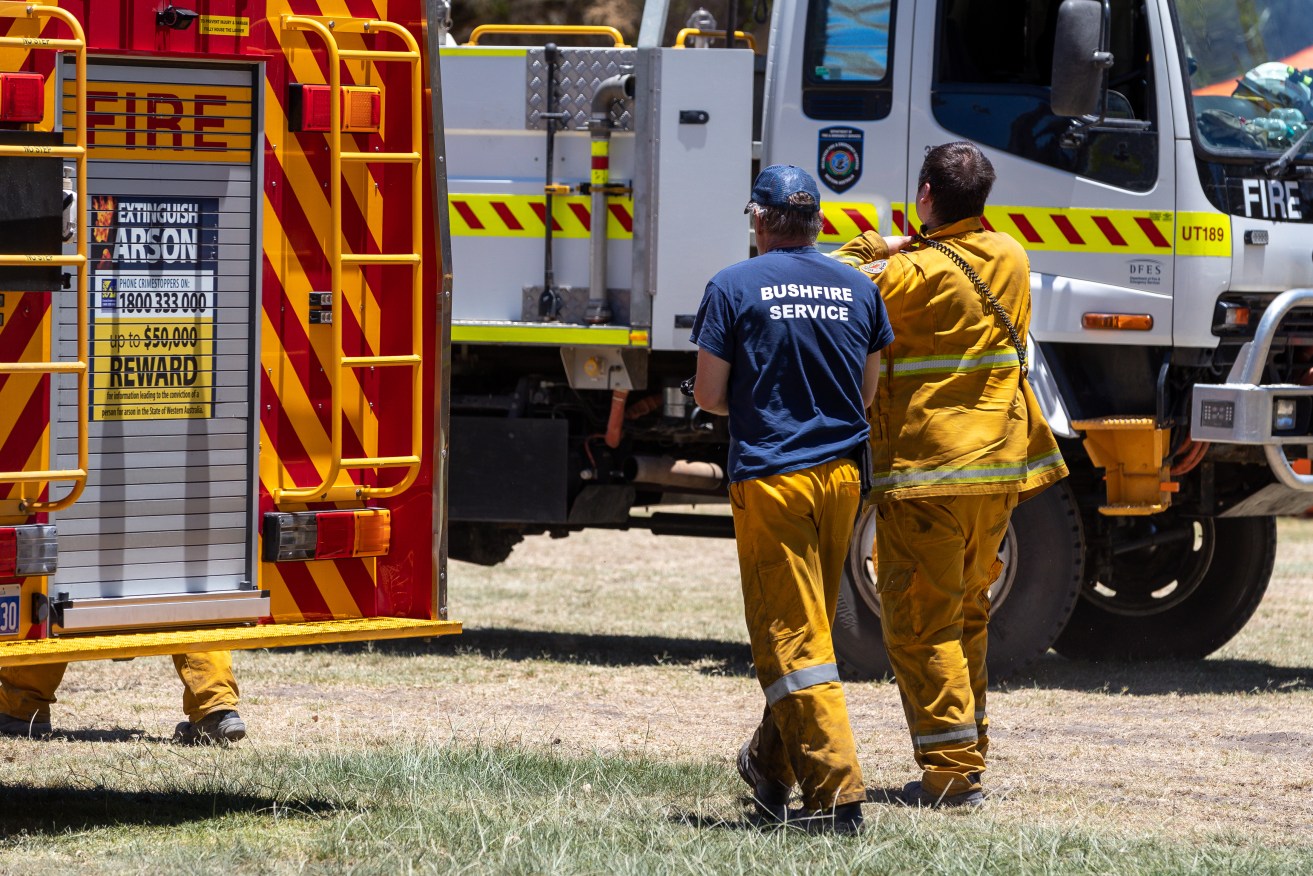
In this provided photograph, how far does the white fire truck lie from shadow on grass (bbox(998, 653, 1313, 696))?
0.42 meters

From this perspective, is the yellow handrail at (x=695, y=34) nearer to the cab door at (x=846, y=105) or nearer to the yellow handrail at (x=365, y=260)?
the cab door at (x=846, y=105)

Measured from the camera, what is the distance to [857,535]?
7.96 metres

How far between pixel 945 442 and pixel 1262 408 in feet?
8.36

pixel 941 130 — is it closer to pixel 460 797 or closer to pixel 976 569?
pixel 976 569

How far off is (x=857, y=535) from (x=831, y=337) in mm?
3020

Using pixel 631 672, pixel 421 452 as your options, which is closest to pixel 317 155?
pixel 421 452

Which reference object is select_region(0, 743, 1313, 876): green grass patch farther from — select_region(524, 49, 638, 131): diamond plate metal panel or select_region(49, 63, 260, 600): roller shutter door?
select_region(524, 49, 638, 131): diamond plate metal panel

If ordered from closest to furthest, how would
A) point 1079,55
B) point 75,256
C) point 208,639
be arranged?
point 75,256, point 208,639, point 1079,55

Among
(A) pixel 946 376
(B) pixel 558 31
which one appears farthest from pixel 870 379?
(B) pixel 558 31

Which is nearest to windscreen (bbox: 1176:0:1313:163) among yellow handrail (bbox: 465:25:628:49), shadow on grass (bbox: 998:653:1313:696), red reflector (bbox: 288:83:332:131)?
shadow on grass (bbox: 998:653:1313:696)

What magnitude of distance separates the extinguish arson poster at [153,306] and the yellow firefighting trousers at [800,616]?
5.08ft

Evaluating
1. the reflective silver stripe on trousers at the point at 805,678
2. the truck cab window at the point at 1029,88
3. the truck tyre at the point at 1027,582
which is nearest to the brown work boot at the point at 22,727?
the reflective silver stripe on trousers at the point at 805,678

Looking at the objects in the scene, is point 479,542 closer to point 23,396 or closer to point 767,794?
point 767,794

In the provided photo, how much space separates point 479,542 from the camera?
8930mm
